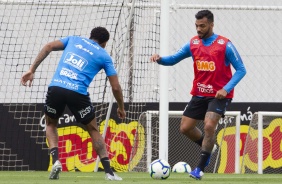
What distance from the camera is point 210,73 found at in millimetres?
12086

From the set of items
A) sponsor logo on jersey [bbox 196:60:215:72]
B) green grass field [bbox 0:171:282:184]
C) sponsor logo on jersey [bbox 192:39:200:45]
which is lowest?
green grass field [bbox 0:171:282:184]

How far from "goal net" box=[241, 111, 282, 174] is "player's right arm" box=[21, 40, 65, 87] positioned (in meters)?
4.94

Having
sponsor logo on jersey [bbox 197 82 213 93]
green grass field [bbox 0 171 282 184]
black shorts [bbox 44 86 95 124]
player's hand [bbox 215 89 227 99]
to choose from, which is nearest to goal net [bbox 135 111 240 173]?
green grass field [bbox 0 171 282 184]

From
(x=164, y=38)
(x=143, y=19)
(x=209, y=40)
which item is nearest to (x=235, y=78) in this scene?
(x=209, y=40)

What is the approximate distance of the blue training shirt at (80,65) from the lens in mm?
11164

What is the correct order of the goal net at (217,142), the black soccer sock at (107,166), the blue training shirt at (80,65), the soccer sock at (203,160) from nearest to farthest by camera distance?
the black soccer sock at (107,166) → the blue training shirt at (80,65) → the soccer sock at (203,160) → the goal net at (217,142)

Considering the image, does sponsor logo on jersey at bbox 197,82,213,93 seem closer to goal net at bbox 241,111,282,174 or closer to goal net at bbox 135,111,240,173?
goal net at bbox 135,111,240,173

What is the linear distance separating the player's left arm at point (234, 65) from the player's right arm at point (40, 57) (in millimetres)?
2102

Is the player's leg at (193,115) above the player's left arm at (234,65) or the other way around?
the other way around

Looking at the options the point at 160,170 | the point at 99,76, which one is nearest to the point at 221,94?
the point at 160,170

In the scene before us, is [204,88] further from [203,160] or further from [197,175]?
[197,175]

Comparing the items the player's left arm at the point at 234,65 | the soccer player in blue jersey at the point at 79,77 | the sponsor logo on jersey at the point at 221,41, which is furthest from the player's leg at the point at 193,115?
the soccer player in blue jersey at the point at 79,77

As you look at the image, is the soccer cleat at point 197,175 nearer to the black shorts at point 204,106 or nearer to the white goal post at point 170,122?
the black shorts at point 204,106

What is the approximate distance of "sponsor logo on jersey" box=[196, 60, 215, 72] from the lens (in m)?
12.1
